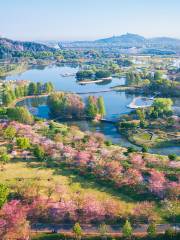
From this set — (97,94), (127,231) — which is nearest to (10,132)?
(127,231)

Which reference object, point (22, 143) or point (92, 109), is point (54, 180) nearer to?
point (22, 143)

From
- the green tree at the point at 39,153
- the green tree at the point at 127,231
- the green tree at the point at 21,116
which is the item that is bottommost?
the green tree at the point at 127,231

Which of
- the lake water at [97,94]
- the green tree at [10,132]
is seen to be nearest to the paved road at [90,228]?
the lake water at [97,94]

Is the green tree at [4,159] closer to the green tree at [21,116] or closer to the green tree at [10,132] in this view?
the green tree at [10,132]

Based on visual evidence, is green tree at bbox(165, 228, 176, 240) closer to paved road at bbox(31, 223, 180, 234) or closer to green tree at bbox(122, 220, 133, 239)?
paved road at bbox(31, 223, 180, 234)

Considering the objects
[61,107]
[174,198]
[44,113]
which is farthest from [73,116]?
[174,198]

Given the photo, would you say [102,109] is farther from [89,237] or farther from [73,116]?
[89,237]
